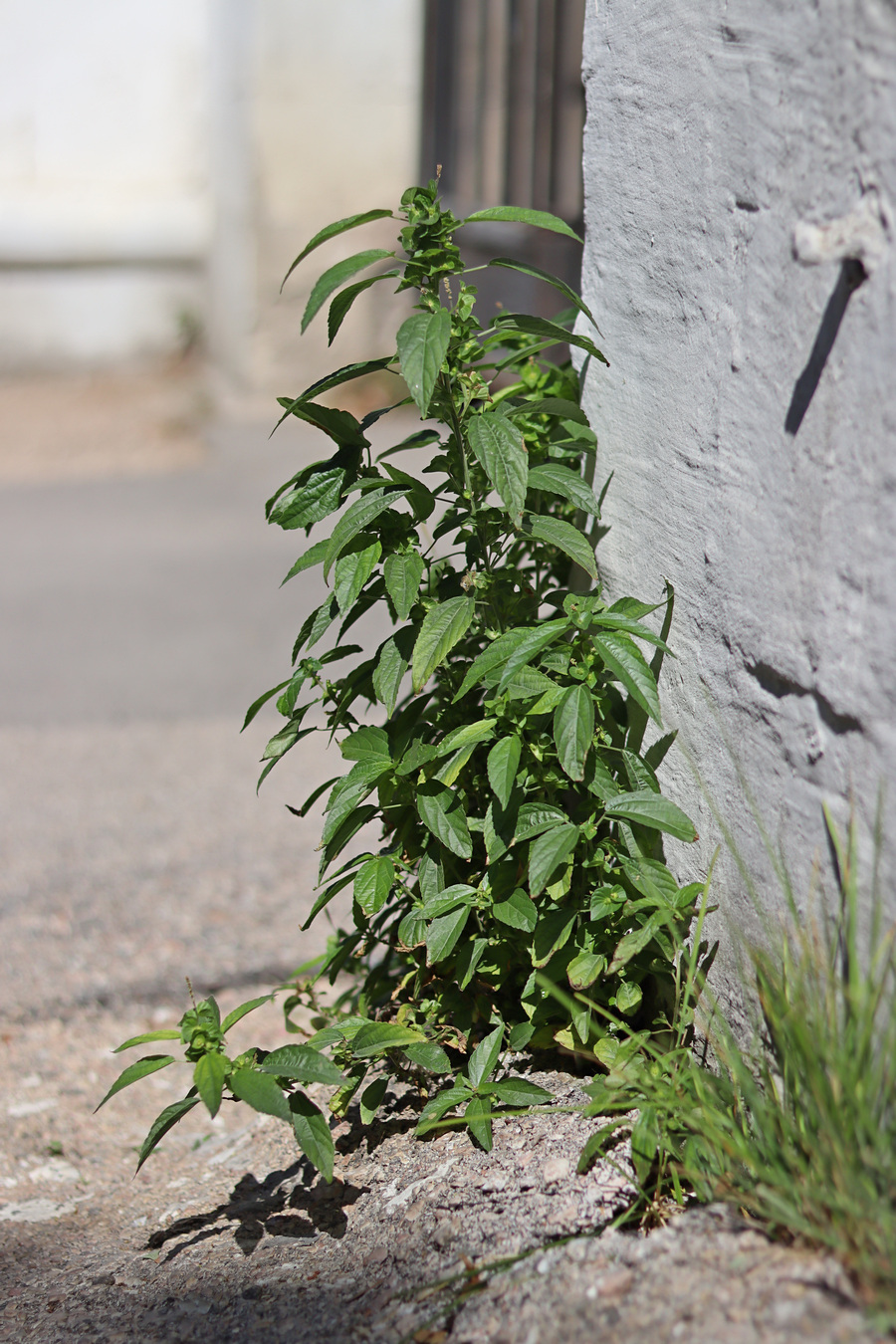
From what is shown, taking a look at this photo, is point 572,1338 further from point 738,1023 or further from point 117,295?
point 117,295

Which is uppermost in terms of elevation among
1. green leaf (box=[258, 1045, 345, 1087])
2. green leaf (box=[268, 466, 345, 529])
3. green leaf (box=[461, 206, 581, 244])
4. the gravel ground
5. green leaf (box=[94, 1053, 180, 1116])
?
green leaf (box=[461, 206, 581, 244])

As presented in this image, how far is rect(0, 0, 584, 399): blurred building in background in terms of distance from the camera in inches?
270

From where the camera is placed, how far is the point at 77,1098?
95.0 inches

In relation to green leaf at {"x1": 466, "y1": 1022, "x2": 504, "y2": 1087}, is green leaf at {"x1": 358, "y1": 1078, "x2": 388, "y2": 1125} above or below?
below

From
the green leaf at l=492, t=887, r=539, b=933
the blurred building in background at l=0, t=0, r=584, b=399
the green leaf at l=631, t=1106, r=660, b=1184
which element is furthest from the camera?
the blurred building in background at l=0, t=0, r=584, b=399

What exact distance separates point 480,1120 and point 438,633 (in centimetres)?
64

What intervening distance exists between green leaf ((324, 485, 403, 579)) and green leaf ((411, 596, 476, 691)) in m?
0.15

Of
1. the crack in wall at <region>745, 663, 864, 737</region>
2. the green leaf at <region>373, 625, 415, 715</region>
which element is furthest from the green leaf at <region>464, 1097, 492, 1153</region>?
the crack in wall at <region>745, 663, 864, 737</region>

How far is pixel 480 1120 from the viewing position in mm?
1623

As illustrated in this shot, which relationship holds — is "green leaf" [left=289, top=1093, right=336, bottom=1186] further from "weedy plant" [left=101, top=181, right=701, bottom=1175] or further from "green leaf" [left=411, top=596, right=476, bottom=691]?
"green leaf" [left=411, top=596, right=476, bottom=691]

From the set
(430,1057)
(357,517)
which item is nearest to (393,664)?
(357,517)

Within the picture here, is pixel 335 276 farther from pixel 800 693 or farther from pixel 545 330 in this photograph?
pixel 800 693

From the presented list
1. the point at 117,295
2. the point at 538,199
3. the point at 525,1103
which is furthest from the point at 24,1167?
the point at 117,295

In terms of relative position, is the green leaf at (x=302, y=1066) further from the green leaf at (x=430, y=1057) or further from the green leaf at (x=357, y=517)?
the green leaf at (x=357, y=517)
